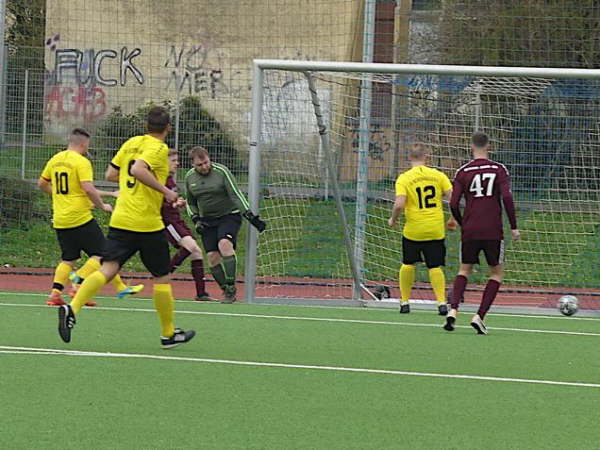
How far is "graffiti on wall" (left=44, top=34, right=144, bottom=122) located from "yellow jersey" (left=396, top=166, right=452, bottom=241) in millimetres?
6457

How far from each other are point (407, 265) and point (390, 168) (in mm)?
2976

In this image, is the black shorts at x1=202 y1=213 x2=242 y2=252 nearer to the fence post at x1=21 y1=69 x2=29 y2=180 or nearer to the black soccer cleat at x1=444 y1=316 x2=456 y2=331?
the fence post at x1=21 y1=69 x2=29 y2=180

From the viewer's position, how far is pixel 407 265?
46.3 feet

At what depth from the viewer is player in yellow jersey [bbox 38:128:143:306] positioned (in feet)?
43.4

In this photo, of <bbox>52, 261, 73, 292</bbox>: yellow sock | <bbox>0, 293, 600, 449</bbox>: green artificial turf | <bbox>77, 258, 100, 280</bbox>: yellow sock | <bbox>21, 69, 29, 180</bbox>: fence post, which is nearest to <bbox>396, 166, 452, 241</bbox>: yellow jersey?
<bbox>0, 293, 600, 449</bbox>: green artificial turf

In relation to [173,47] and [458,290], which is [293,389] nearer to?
[458,290]

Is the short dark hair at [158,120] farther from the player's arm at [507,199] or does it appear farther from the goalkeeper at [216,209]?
the goalkeeper at [216,209]

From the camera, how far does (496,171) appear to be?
11672 mm

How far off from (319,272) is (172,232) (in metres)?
2.28

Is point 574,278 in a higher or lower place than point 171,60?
lower

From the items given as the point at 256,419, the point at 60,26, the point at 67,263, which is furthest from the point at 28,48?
the point at 256,419

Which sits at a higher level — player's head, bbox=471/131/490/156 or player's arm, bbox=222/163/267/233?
player's head, bbox=471/131/490/156

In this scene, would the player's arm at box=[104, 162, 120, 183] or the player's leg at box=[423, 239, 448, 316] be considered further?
the player's leg at box=[423, 239, 448, 316]

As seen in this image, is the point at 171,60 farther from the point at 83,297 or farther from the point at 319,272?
the point at 83,297
